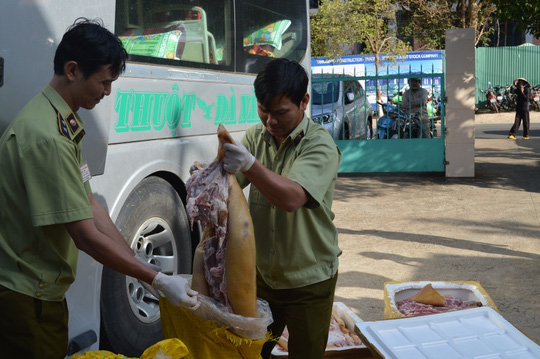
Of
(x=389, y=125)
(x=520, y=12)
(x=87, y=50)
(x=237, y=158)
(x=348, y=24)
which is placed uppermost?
(x=348, y=24)

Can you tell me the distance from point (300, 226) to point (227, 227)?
1.05 feet

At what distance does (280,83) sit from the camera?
2.43 metres

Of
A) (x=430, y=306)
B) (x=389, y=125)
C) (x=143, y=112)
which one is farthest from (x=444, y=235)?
(x=389, y=125)

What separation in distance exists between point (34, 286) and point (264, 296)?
94 centimetres

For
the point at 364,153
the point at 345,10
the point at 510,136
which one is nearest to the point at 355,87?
the point at 364,153

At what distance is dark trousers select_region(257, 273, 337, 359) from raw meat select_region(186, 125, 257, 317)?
223 millimetres

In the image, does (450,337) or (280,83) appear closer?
(280,83)

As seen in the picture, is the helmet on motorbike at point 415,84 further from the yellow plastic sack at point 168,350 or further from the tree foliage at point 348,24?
the tree foliage at point 348,24

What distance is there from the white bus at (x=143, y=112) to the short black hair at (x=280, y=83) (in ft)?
3.20

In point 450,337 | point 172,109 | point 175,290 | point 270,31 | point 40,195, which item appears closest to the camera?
point 40,195

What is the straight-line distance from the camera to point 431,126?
11812mm

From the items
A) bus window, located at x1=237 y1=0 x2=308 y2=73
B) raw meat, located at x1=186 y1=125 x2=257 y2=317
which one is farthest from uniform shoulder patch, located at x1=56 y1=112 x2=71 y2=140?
bus window, located at x1=237 y1=0 x2=308 y2=73

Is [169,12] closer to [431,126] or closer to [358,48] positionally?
[431,126]

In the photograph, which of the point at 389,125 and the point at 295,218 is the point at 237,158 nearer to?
the point at 295,218
